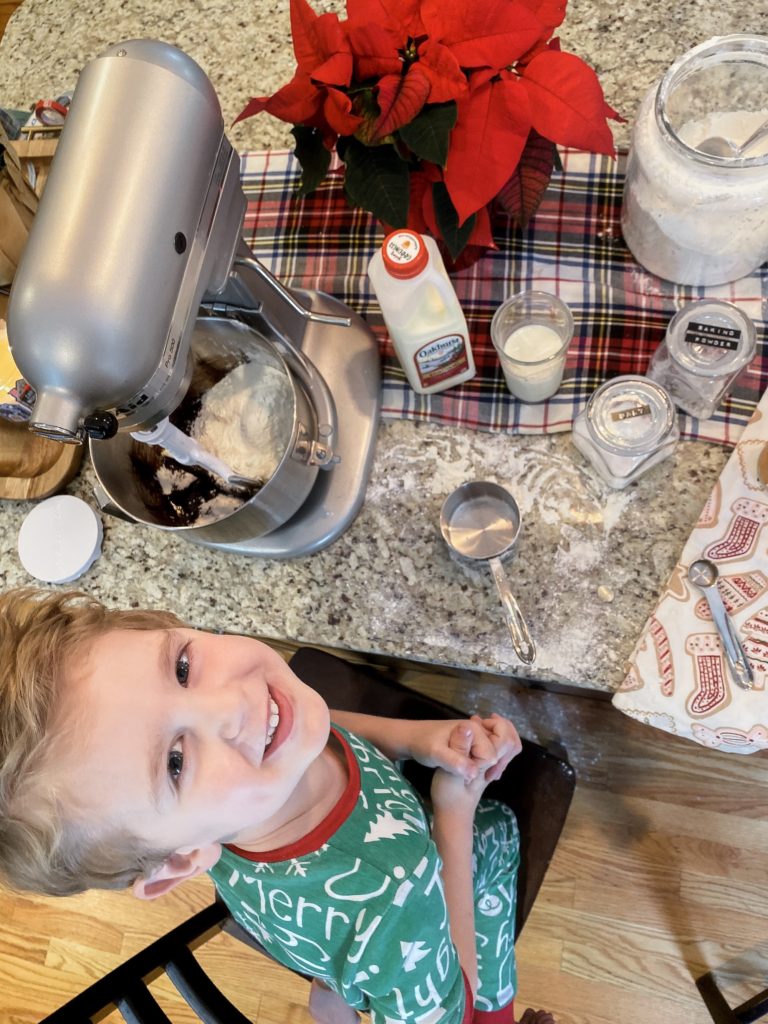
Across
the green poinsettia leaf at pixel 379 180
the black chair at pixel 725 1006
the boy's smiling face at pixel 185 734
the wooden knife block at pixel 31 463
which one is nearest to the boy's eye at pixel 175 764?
the boy's smiling face at pixel 185 734

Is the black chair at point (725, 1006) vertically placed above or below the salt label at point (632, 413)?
below

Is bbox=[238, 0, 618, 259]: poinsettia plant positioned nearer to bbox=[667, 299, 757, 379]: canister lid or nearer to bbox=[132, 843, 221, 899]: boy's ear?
bbox=[667, 299, 757, 379]: canister lid

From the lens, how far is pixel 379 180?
67 centimetres

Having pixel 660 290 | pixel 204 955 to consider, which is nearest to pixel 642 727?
pixel 660 290

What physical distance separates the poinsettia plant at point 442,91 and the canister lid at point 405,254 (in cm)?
5

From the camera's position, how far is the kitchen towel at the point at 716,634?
0.69 meters

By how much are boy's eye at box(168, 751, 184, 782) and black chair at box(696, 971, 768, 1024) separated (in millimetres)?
820

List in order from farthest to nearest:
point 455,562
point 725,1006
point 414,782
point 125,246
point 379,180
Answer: point 725,1006, point 414,782, point 455,562, point 379,180, point 125,246

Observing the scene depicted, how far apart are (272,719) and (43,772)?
0.62 ft

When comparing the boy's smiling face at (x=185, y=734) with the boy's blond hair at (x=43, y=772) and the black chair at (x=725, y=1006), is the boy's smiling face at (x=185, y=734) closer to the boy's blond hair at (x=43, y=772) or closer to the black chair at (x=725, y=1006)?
the boy's blond hair at (x=43, y=772)

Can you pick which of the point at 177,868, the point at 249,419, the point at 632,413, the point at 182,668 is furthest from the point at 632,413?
the point at 177,868

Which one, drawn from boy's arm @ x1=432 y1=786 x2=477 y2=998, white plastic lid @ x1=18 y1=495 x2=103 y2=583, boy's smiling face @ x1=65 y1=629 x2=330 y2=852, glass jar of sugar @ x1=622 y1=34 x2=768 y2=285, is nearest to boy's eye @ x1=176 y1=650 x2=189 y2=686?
boy's smiling face @ x1=65 y1=629 x2=330 y2=852

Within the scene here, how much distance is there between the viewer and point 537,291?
2.53ft

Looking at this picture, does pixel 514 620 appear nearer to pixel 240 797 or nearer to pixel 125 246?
pixel 240 797
